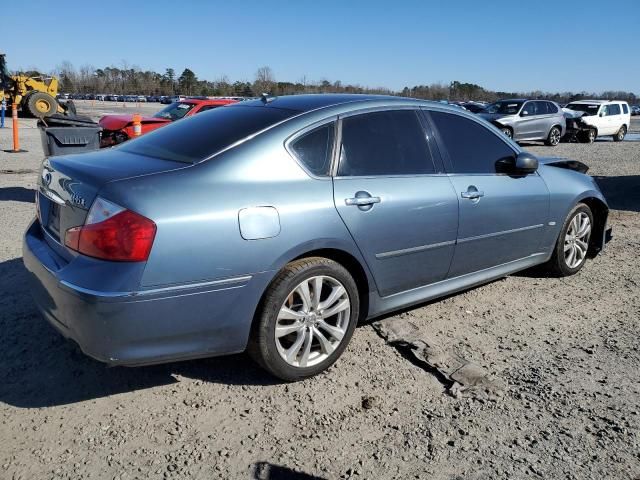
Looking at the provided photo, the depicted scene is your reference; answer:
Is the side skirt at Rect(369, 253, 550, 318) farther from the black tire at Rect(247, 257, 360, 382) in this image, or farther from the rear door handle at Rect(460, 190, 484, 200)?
the rear door handle at Rect(460, 190, 484, 200)

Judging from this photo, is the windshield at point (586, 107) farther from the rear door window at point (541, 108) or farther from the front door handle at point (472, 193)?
the front door handle at point (472, 193)

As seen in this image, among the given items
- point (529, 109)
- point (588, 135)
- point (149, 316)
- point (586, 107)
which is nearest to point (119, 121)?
point (149, 316)

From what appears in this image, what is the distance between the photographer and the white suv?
22.6 metres

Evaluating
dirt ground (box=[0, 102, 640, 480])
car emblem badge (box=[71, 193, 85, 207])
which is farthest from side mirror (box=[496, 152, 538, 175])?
car emblem badge (box=[71, 193, 85, 207])

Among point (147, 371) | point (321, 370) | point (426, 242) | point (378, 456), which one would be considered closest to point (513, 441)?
point (378, 456)

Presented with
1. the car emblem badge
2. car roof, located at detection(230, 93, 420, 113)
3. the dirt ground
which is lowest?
the dirt ground

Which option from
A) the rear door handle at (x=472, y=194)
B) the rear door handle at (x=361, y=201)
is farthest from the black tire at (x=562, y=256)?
the rear door handle at (x=361, y=201)

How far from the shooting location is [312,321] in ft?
10.2

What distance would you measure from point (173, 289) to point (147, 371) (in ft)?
2.93

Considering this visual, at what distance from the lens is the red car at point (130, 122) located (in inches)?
345

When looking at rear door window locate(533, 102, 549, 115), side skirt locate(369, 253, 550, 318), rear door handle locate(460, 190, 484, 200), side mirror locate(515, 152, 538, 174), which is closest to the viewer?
side skirt locate(369, 253, 550, 318)

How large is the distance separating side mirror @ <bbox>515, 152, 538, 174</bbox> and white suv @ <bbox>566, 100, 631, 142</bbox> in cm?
2062

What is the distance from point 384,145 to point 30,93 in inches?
1011

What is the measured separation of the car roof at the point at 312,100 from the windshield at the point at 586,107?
22.7 meters
